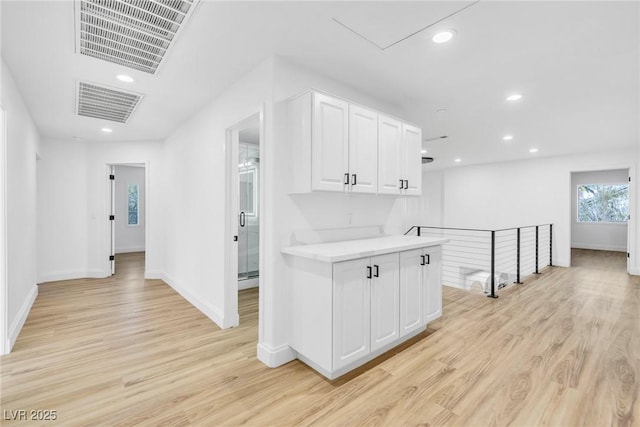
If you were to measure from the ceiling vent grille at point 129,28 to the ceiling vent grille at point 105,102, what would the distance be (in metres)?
0.82

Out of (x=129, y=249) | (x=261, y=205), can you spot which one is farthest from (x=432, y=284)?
(x=129, y=249)

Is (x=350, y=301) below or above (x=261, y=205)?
below

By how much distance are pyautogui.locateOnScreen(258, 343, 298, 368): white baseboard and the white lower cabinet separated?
0.23 feet

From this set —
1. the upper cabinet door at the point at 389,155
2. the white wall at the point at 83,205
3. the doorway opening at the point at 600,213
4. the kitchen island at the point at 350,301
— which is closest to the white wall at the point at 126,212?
the white wall at the point at 83,205

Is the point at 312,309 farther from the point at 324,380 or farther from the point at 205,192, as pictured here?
the point at 205,192

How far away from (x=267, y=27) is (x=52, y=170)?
5.50 m

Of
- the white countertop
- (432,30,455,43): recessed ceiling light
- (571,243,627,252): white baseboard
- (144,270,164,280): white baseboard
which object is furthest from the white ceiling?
(571,243,627,252): white baseboard

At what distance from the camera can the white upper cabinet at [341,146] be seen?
93.1 inches

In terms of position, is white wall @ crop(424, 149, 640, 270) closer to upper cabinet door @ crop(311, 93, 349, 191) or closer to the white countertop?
the white countertop

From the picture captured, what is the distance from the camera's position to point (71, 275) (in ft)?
17.8

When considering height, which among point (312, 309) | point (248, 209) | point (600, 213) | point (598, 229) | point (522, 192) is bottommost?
point (312, 309)

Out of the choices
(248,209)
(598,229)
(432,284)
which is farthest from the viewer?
(598,229)

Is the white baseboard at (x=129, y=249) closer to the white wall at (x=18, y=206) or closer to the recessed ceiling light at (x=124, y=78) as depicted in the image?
the white wall at (x=18, y=206)

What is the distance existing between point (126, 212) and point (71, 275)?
3.48 meters
